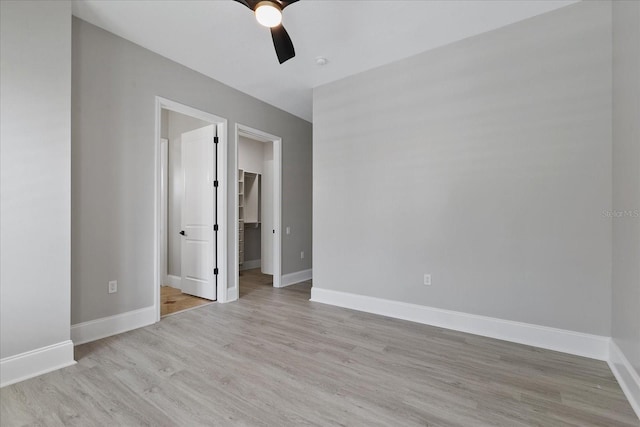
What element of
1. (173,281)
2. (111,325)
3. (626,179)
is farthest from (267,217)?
(626,179)

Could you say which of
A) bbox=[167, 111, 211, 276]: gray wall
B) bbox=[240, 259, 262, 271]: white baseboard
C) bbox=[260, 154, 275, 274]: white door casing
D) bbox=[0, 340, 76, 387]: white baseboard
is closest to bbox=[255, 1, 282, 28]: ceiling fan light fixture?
bbox=[0, 340, 76, 387]: white baseboard

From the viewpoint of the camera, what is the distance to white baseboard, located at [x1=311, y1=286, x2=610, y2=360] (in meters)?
2.37

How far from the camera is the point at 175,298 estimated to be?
4.05 m

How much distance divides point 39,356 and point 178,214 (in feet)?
8.88

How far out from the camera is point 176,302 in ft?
12.7

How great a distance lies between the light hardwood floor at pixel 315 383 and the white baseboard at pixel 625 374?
53mm

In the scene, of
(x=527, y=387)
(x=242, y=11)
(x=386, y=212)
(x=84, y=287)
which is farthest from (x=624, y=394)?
(x=84, y=287)

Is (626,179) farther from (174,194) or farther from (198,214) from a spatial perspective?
(174,194)

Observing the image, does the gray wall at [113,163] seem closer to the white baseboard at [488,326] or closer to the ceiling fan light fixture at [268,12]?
the ceiling fan light fixture at [268,12]

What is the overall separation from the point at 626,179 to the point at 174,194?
5.15m

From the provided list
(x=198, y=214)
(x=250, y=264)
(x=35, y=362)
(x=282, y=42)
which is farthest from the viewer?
(x=250, y=264)

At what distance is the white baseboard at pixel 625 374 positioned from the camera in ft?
5.69

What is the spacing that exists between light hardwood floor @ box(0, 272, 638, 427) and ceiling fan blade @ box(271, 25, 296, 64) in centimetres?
245

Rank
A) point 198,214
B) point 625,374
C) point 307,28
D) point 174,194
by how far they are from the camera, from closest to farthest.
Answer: point 625,374 < point 307,28 < point 198,214 < point 174,194
